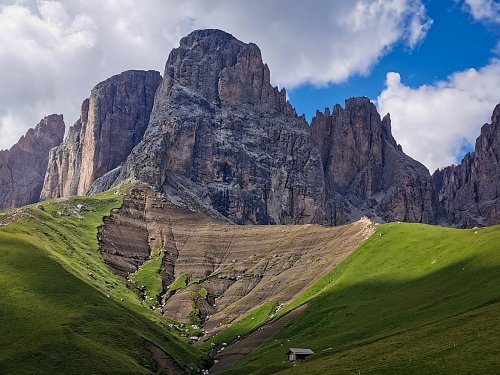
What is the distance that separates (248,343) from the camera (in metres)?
177

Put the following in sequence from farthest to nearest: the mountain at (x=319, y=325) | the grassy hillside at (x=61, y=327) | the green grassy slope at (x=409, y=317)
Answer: the grassy hillside at (x=61, y=327), the mountain at (x=319, y=325), the green grassy slope at (x=409, y=317)

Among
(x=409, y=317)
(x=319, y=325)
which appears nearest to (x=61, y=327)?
(x=319, y=325)

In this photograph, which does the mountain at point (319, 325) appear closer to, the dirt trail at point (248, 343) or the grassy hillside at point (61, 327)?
the grassy hillside at point (61, 327)

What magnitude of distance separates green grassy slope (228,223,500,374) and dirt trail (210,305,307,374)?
5.81 metres

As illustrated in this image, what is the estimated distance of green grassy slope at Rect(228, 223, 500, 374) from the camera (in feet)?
251

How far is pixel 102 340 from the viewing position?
138m

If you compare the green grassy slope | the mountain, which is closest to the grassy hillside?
the mountain

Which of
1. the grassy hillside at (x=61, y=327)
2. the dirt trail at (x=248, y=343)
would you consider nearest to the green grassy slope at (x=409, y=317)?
the dirt trail at (x=248, y=343)

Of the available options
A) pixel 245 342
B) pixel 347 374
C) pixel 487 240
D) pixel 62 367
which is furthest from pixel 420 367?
pixel 245 342

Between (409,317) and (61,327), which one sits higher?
(409,317)

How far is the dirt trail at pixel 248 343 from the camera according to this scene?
16627 cm

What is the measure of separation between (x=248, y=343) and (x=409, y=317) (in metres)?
68.5

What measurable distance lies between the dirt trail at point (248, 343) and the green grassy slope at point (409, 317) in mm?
5807

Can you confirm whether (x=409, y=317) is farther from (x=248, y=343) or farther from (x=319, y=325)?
(x=248, y=343)
